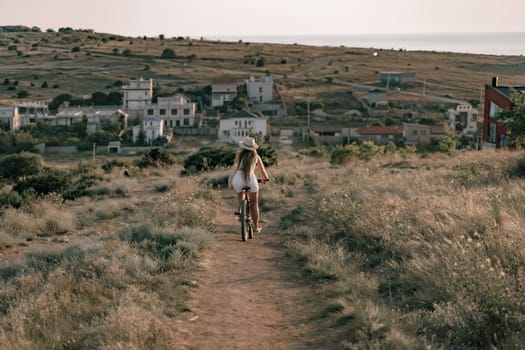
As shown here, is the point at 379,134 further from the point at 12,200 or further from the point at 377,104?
the point at 12,200

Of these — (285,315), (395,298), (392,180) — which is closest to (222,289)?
(285,315)

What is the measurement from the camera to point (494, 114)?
36781 mm

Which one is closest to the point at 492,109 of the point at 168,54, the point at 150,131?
the point at 150,131

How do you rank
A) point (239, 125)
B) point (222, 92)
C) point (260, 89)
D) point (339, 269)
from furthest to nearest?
1. point (260, 89)
2. point (222, 92)
3. point (239, 125)
4. point (339, 269)

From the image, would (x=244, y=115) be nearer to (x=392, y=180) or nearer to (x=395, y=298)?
(x=392, y=180)

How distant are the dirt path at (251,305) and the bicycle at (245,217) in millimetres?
643

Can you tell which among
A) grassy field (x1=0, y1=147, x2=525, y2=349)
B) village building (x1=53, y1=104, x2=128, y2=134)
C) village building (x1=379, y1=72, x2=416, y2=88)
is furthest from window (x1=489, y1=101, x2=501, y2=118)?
village building (x1=379, y1=72, x2=416, y2=88)

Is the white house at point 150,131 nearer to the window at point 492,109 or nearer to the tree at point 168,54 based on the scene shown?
the window at point 492,109

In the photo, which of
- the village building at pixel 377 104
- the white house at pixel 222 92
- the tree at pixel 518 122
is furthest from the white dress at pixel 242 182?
the white house at pixel 222 92

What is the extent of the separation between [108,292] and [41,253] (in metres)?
→ 2.94

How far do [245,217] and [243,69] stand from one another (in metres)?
91.3

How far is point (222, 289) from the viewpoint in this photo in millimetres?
7406

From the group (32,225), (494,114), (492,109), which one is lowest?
(32,225)

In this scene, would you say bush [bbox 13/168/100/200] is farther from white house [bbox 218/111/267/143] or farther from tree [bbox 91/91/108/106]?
tree [bbox 91/91/108/106]
